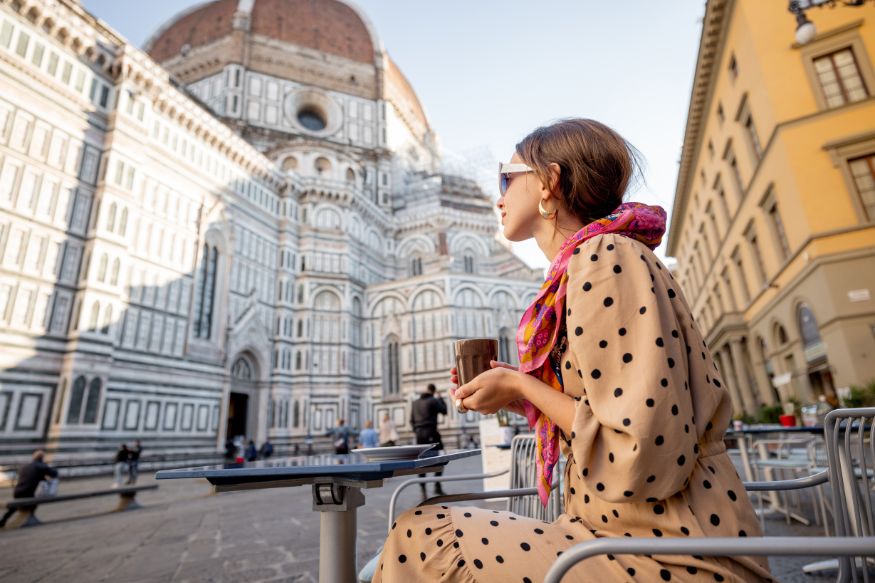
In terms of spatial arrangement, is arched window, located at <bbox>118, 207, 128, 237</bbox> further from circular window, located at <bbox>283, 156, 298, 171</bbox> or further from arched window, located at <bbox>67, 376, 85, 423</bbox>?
circular window, located at <bbox>283, 156, 298, 171</bbox>

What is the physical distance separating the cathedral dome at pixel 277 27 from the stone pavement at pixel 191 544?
112 ft

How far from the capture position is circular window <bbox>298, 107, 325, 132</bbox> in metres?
31.3

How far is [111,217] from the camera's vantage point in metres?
14.2

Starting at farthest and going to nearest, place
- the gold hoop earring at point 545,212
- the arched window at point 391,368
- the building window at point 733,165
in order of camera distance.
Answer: the arched window at point 391,368
the building window at point 733,165
the gold hoop earring at point 545,212

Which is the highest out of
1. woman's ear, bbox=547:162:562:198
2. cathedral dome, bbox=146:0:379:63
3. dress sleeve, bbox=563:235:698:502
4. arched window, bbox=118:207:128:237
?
cathedral dome, bbox=146:0:379:63

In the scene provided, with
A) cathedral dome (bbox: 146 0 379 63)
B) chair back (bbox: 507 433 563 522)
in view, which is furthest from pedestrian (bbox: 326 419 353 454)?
cathedral dome (bbox: 146 0 379 63)

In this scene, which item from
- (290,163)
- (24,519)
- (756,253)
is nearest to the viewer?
(24,519)

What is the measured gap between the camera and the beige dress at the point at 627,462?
808 mm

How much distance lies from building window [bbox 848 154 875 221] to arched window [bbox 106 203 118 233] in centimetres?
1934

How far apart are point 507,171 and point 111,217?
54.8ft

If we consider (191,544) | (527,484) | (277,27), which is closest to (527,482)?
(527,484)

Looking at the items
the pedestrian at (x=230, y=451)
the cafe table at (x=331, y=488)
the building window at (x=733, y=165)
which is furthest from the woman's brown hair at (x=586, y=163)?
the pedestrian at (x=230, y=451)

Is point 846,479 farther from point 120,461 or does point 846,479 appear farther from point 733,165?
point 733,165

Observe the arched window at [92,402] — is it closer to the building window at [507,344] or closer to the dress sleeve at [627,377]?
the dress sleeve at [627,377]
